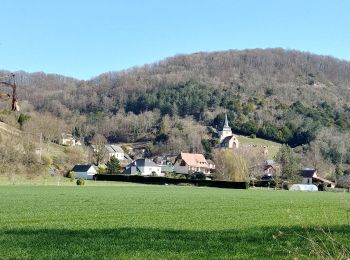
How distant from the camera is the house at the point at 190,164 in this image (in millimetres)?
154875

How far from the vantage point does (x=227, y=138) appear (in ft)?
577

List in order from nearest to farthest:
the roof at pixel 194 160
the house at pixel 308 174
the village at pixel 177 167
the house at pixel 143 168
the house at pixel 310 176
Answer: the village at pixel 177 167
the house at pixel 310 176
the house at pixel 308 174
the house at pixel 143 168
the roof at pixel 194 160

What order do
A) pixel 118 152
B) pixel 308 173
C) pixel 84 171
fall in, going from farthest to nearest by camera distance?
pixel 118 152 → pixel 308 173 → pixel 84 171

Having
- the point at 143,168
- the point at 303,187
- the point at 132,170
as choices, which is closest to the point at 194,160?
the point at 143,168

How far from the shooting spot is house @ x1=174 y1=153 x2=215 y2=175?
15488 centimetres

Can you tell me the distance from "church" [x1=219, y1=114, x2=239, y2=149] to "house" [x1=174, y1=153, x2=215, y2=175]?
10289mm

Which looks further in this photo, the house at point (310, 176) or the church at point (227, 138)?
the church at point (227, 138)

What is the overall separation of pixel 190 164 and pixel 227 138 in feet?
84.6

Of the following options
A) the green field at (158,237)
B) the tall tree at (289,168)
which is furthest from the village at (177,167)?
the green field at (158,237)

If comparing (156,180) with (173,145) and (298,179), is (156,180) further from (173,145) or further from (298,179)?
(173,145)

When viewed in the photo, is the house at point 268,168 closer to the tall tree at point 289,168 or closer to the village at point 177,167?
the village at point 177,167

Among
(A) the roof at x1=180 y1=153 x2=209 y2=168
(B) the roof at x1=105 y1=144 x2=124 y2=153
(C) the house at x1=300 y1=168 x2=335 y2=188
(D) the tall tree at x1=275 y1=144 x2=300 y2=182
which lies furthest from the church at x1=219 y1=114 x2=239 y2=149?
(D) the tall tree at x1=275 y1=144 x2=300 y2=182

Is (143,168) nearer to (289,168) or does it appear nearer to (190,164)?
(190,164)

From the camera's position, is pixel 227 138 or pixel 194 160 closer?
pixel 194 160
